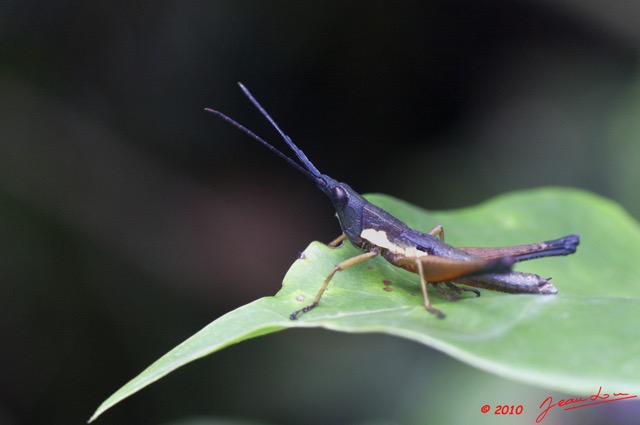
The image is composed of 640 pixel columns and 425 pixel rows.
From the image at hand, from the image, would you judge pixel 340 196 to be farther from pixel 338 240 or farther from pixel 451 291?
pixel 451 291

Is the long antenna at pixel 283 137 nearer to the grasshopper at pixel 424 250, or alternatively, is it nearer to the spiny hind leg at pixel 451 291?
the grasshopper at pixel 424 250

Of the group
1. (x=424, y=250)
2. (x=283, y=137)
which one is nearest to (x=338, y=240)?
(x=424, y=250)

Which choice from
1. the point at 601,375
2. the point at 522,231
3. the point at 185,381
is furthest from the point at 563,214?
the point at 185,381

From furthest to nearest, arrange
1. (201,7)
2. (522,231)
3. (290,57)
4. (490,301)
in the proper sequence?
(290,57), (201,7), (522,231), (490,301)

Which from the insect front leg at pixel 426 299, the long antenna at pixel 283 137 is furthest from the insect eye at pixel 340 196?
the insect front leg at pixel 426 299

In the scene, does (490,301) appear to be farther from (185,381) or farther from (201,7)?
(201,7)

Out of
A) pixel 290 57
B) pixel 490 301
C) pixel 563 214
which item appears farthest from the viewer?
pixel 290 57

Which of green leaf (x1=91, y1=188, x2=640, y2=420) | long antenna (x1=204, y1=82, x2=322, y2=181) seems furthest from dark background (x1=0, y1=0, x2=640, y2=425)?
long antenna (x1=204, y1=82, x2=322, y2=181)
